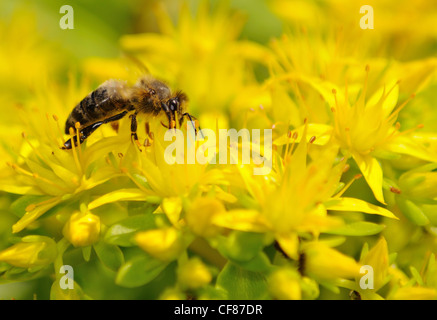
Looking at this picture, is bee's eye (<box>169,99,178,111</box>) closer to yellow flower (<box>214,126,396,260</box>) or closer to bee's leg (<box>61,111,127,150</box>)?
bee's leg (<box>61,111,127,150</box>)

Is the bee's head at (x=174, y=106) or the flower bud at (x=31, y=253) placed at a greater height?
the bee's head at (x=174, y=106)

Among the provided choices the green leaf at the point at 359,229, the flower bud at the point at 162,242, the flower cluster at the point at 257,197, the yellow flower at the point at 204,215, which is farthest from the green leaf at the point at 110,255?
the green leaf at the point at 359,229

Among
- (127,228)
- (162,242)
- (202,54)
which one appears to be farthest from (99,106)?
(202,54)

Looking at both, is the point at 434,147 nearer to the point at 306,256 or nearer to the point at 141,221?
the point at 306,256

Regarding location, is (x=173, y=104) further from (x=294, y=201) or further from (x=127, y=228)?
(x=294, y=201)

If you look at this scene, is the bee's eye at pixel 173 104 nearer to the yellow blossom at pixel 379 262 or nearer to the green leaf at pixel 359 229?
the green leaf at pixel 359 229

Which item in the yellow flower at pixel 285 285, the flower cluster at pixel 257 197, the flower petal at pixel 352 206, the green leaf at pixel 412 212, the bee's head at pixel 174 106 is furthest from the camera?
the bee's head at pixel 174 106
